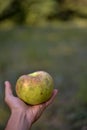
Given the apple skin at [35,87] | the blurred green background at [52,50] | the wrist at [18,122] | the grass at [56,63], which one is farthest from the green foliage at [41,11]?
the wrist at [18,122]

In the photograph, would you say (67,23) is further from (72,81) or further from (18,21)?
(72,81)

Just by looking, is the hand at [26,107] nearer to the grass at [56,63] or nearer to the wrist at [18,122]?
the wrist at [18,122]

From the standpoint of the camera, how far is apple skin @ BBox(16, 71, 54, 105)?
3002mm

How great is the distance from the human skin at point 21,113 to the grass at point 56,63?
201 centimetres

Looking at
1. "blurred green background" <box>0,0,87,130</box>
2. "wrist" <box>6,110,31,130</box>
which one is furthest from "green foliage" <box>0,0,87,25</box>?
"wrist" <box>6,110,31,130</box>

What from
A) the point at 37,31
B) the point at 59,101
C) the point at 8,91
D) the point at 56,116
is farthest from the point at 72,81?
the point at 37,31

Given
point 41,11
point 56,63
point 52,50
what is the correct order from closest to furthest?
point 56,63, point 52,50, point 41,11

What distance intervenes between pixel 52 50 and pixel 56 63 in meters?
1.33

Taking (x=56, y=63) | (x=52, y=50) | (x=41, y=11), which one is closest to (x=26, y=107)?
(x=56, y=63)

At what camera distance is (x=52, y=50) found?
9.79 metres

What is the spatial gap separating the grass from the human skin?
2.01 m

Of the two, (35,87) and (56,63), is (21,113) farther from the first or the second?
(56,63)

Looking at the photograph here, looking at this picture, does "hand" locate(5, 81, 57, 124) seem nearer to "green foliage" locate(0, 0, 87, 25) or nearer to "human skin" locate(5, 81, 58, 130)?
"human skin" locate(5, 81, 58, 130)

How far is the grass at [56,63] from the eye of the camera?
17.7 ft
